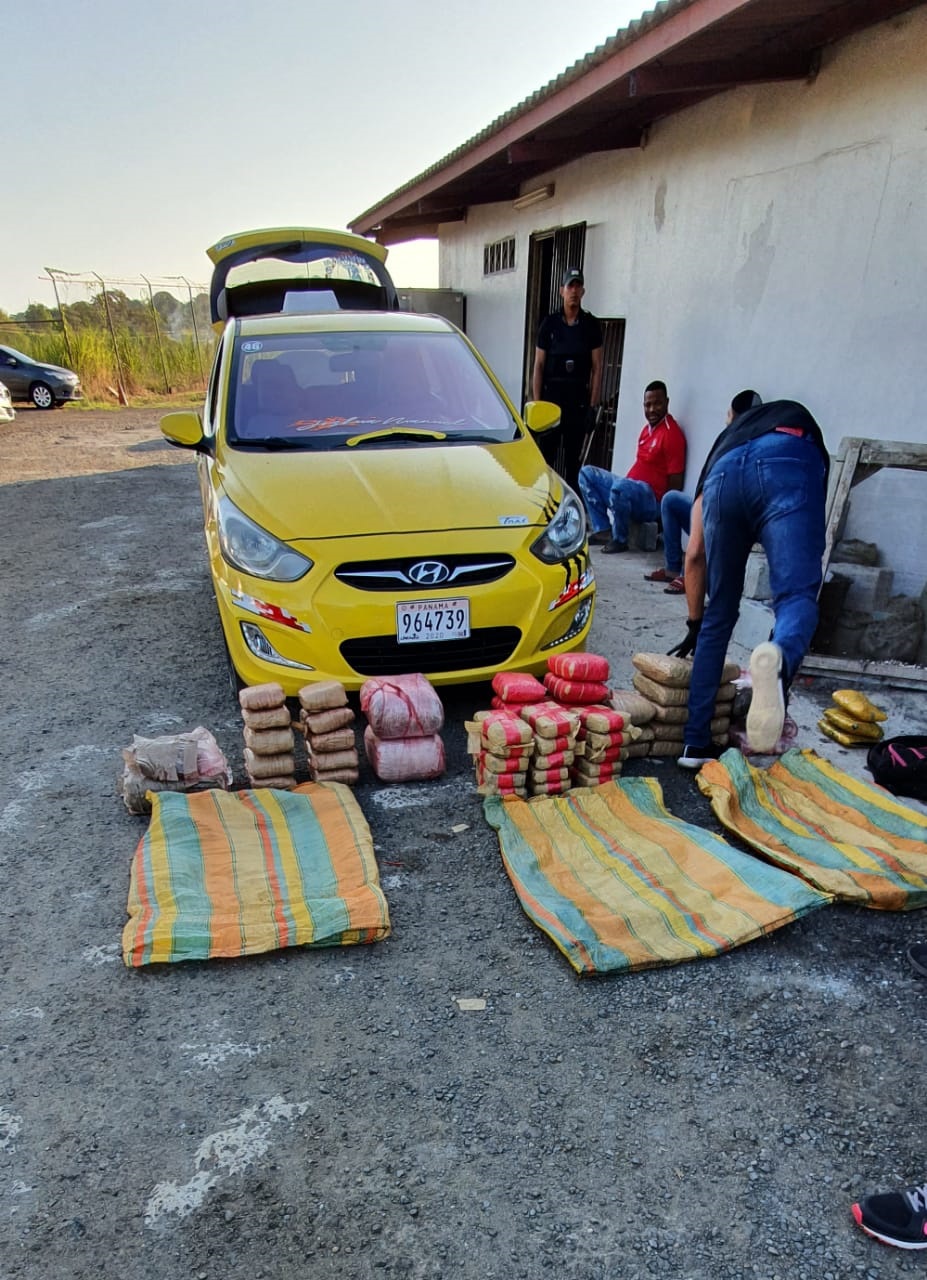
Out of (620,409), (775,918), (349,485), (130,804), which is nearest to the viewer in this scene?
(775,918)

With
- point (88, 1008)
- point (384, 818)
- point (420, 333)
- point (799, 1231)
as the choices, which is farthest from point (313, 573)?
point (799, 1231)

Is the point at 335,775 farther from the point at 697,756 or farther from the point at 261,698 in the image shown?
the point at 697,756

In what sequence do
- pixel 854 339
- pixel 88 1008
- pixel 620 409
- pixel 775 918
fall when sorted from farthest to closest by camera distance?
pixel 620 409 < pixel 854 339 < pixel 775 918 < pixel 88 1008

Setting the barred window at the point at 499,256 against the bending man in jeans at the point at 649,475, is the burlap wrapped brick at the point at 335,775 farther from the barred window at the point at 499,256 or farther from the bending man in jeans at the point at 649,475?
the barred window at the point at 499,256

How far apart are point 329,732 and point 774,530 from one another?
1.96m

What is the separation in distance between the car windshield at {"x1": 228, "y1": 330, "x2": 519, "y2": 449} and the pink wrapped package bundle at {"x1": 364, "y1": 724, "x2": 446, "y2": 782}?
5.36ft

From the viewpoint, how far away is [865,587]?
4.63m

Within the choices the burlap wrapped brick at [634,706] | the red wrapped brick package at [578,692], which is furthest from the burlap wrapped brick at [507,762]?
the burlap wrapped brick at [634,706]

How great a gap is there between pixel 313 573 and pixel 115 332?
21.2 metres

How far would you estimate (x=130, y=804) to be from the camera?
3.21 m

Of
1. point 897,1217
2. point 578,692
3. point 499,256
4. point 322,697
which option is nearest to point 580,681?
point 578,692

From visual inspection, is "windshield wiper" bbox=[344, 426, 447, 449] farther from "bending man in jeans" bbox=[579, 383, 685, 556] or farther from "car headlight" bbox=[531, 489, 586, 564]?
"bending man in jeans" bbox=[579, 383, 685, 556]

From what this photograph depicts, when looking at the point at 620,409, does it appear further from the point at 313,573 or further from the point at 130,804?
the point at 130,804

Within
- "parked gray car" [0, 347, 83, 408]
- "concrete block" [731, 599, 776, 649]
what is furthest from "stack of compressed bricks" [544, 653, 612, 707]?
"parked gray car" [0, 347, 83, 408]
